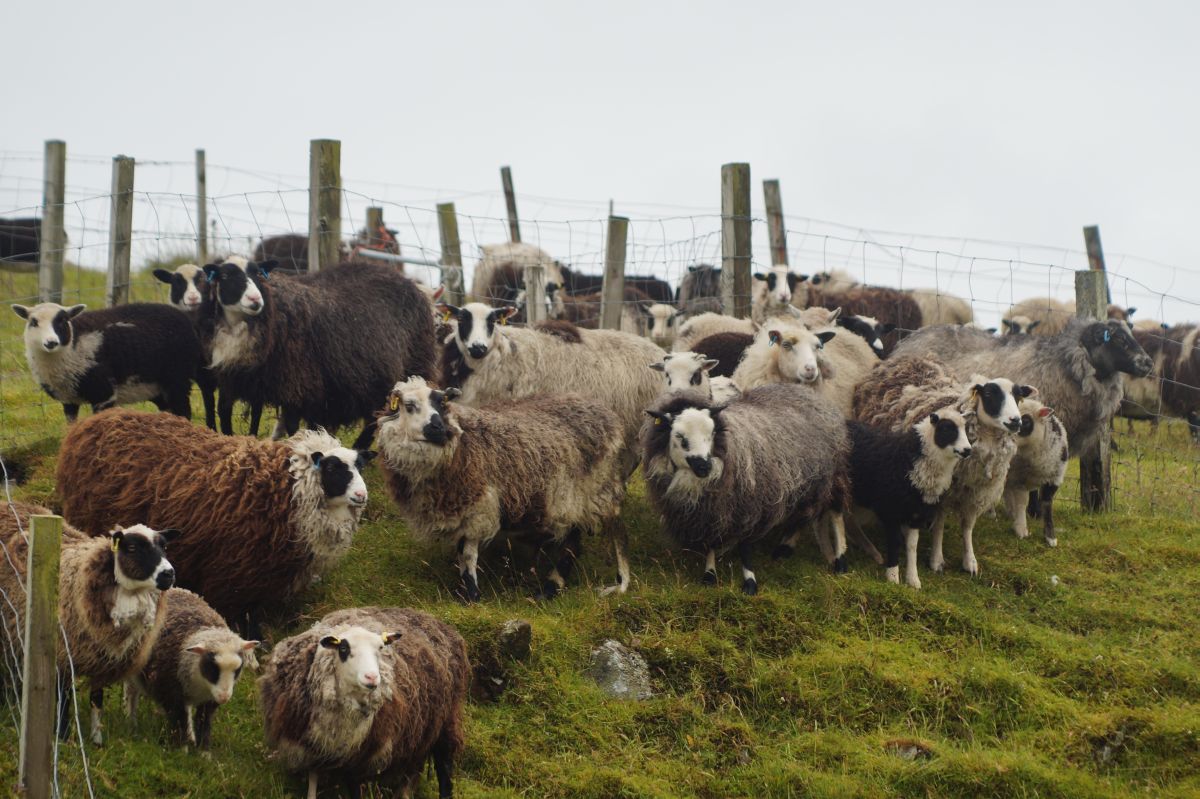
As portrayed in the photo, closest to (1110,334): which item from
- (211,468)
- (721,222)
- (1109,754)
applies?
(721,222)

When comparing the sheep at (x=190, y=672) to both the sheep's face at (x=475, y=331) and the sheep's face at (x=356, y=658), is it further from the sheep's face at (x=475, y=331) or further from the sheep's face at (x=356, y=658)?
the sheep's face at (x=475, y=331)

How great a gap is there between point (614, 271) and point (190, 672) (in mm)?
7721

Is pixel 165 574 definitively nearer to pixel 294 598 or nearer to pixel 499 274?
pixel 294 598

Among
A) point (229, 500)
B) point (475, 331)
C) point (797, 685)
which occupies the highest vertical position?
point (475, 331)

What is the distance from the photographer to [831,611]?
29.9 ft

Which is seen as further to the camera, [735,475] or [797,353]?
[797,353]

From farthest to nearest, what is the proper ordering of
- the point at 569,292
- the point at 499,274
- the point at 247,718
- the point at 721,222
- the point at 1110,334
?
1. the point at 569,292
2. the point at 499,274
3. the point at 721,222
4. the point at 1110,334
5. the point at 247,718

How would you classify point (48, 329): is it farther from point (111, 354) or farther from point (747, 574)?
point (747, 574)

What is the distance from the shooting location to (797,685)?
26.8ft

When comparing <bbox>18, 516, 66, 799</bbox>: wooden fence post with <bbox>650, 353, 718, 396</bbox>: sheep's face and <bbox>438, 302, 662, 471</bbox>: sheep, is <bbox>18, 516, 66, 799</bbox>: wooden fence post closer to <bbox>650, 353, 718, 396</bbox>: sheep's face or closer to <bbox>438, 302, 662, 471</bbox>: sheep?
<bbox>438, 302, 662, 471</bbox>: sheep

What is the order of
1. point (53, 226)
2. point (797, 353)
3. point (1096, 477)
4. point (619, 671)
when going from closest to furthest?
point (619, 671) < point (797, 353) < point (1096, 477) < point (53, 226)

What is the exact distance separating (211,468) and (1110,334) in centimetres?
841

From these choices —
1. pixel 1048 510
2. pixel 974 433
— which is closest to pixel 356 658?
pixel 974 433

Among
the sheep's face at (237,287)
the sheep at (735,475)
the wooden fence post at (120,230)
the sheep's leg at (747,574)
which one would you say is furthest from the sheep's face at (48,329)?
the sheep's leg at (747,574)
